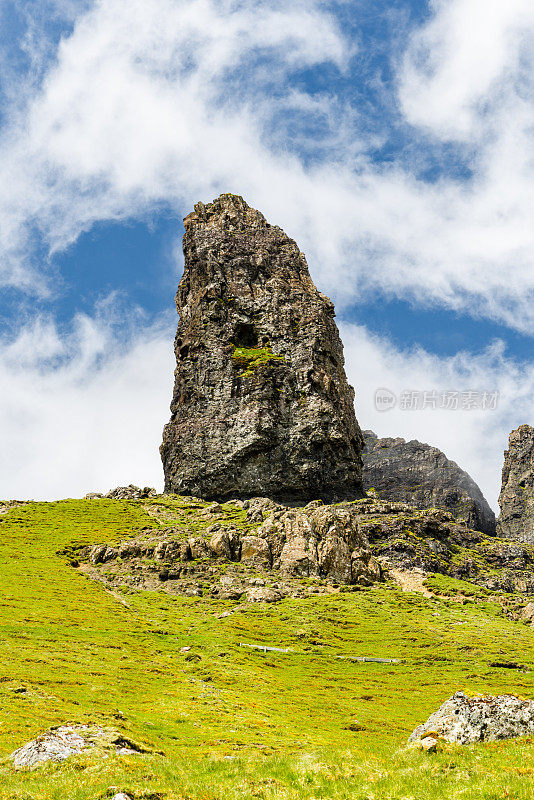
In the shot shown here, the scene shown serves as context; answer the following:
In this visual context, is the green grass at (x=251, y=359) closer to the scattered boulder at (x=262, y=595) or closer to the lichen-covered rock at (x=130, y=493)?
the lichen-covered rock at (x=130, y=493)

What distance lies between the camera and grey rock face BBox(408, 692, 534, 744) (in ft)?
93.9

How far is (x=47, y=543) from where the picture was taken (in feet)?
476

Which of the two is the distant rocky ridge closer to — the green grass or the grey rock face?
the green grass

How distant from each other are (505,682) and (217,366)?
466 feet

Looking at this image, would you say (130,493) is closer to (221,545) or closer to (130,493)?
(130,493)

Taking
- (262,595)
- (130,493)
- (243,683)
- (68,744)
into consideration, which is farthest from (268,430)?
(68,744)

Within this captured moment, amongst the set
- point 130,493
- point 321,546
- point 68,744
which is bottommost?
point 68,744

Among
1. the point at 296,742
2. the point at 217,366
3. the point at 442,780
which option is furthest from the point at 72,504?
the point at 442,780

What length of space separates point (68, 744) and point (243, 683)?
Answer: 42520 millimetres

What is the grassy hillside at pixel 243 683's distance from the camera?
71.0 feet

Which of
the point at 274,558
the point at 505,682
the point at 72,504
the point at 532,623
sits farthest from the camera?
the point at 72,504

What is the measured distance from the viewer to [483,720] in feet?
95.4

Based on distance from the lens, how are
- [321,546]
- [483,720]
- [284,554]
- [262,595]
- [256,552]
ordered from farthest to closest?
[321,546] → [256,552] → [284,554] → [262,595] → [483,720]

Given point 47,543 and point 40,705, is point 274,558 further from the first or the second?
point 40,705
